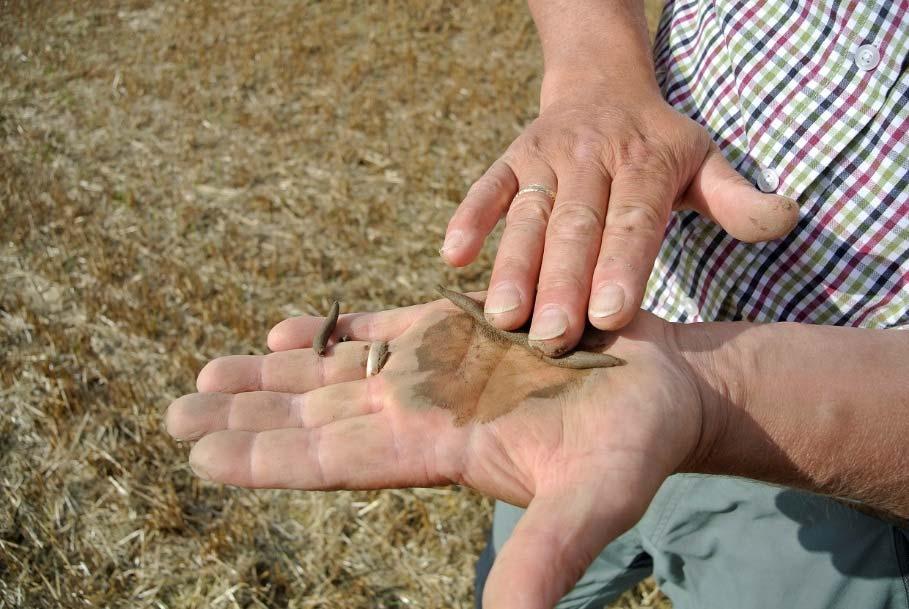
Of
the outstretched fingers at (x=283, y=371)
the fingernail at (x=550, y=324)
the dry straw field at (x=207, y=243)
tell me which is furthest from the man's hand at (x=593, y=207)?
the dry straw field at (x=207, y=243)

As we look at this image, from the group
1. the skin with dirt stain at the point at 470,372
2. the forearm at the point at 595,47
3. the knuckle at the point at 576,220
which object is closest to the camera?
the skin with dirt stain at the point at 470,372

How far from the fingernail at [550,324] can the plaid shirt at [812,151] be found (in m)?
1.08

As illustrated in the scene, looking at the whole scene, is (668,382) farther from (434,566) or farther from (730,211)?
(434,566)

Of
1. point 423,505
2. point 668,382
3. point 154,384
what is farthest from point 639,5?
point 154,384

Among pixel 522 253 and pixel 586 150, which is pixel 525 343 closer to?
pixel 522 253

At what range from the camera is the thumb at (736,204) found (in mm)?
3016

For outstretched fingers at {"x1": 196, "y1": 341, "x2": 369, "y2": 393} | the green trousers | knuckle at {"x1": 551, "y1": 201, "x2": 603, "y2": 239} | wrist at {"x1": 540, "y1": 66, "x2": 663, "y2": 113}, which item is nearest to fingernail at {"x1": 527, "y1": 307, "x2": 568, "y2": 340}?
knuckle at {"x1": 551, "y1": 201, "x2": 603, "y2": 239}

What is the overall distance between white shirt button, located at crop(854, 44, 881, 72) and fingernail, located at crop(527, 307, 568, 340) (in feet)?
5.35

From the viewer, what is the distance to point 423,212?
8211 millimetres

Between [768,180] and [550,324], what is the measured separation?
4.35ft

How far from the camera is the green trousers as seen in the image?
322 cm

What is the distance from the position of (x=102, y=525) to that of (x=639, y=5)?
5007mm

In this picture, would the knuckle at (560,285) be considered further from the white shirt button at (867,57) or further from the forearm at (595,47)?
the white shirt button at (867,57)

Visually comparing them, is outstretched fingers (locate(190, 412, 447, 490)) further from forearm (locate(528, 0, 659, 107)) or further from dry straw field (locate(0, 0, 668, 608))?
dry straw field (locate(0, 0, 668, 608))
